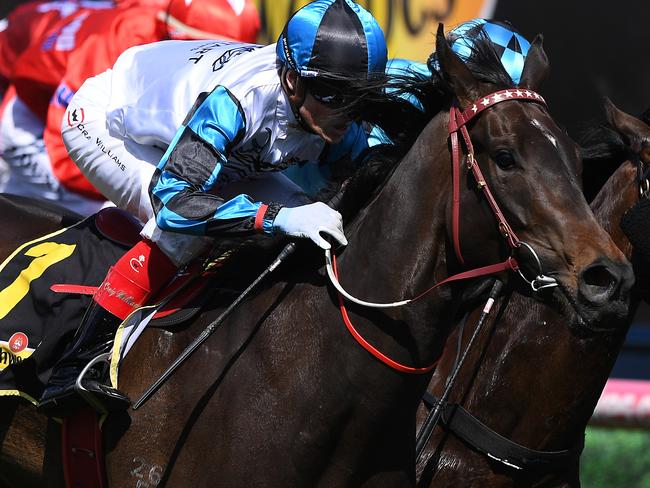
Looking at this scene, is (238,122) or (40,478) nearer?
(238,122)

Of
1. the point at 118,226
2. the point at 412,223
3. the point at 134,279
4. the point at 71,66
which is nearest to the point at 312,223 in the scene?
the point at 412,223

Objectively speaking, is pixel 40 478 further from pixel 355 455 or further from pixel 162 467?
pixel 355 455

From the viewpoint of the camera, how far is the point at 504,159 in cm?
238

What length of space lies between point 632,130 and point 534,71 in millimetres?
711

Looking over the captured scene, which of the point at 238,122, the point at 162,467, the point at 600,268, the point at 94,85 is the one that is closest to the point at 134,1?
the point at 94,85

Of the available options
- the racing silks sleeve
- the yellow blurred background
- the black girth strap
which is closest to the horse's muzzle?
the racing silks sleeve

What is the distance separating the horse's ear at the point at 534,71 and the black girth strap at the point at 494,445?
3.28 ft

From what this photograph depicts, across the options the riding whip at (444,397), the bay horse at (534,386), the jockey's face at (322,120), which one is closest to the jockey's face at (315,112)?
the jockey's face at (322,120)

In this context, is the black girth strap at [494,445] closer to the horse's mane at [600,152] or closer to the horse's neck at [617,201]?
the horse's neck at [617,201]

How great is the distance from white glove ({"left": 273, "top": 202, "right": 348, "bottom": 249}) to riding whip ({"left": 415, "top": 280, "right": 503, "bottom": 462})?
68 cm

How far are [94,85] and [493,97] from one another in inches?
57.8

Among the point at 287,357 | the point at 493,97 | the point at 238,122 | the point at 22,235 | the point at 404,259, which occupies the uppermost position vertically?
the point at 493,97

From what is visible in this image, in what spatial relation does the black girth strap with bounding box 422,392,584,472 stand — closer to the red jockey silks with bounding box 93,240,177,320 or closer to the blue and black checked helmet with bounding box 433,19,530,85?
the red jockey silks with bounding box 93,240,177,320

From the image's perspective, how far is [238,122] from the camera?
2713 mm
